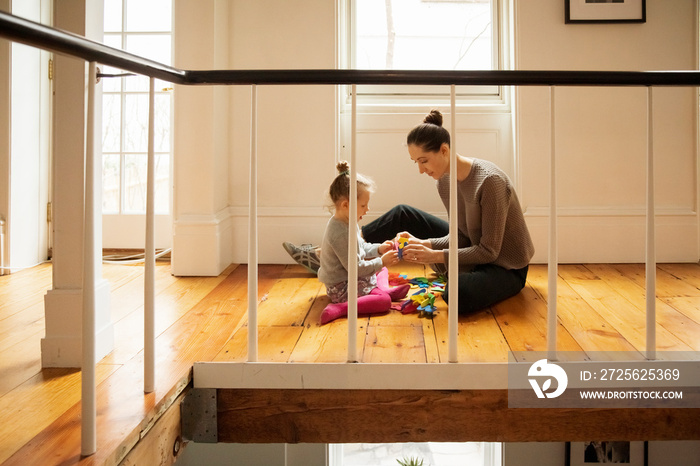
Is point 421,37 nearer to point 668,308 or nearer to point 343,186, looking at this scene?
point 343,186

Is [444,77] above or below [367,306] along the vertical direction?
above

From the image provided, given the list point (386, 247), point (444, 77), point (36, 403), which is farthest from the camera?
point (386, 247)

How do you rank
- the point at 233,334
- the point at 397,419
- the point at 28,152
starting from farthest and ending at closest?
the point at 28,152 → the point at 233,334 → the point at 397,419

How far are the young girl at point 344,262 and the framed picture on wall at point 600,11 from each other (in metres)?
1.69

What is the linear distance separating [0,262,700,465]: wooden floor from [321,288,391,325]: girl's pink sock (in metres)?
0.04

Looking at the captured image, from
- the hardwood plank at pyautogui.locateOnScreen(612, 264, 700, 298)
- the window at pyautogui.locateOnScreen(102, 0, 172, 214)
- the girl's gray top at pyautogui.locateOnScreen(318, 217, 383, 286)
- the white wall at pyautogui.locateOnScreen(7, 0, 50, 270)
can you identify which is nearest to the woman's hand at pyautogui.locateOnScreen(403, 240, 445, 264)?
the girl's gray top at pyautogui.locateOnScreen(318, 217, 383, 286)

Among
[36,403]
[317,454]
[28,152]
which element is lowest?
[317,454]

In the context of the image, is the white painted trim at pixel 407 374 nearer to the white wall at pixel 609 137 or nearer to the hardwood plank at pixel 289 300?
the hardwood plank at pixel 289 300

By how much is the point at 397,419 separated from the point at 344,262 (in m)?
0.74

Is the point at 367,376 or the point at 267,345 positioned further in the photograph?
the point at 267,345

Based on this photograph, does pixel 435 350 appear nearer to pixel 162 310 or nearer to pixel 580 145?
pixel 162 310

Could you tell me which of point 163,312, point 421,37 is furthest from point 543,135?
point 163,312

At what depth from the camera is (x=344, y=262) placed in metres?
2.51

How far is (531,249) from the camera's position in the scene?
8.49 feet
